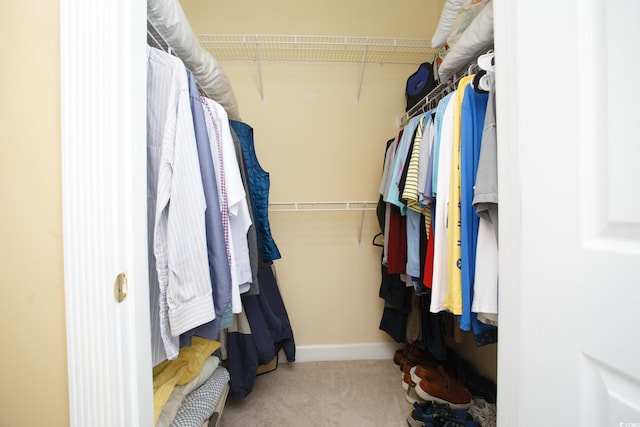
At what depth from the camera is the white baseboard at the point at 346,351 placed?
1.65 meters

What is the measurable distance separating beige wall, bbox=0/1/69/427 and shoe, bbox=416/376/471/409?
4.54 feet

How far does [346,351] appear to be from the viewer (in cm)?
167

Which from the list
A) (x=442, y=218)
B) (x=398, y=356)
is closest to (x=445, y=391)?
(x=398, y=356)

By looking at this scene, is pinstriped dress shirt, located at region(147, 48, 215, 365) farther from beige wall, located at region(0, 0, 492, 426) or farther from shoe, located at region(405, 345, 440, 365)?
shoe, located at region(405, 345, 440, 365)

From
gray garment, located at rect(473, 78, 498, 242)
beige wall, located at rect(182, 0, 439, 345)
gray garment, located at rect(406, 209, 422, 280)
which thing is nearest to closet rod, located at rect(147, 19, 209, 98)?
beige wall, located at rect(182, 0, 439, 345)

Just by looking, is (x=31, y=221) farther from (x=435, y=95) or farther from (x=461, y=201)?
(x=435, y=95)

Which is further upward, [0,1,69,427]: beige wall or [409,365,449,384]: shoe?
[0,1,69,427]: beige wall

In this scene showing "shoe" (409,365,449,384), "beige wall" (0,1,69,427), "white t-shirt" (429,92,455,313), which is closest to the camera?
"beige wall" (0,1,69,427)

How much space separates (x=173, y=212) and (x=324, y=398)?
4.35ft

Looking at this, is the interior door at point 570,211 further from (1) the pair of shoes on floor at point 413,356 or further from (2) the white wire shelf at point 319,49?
(2) the white wire shelf at point 319,49

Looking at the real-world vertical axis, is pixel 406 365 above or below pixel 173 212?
below

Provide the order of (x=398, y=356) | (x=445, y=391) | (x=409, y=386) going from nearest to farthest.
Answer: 1. (x=445, y=391)
2. (x=409, y=386)
3. (x=398, y=356)

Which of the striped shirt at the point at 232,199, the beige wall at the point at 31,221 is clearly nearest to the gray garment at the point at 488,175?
the striped shirt at the point at 232,199

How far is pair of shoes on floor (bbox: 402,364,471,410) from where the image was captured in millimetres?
1165
